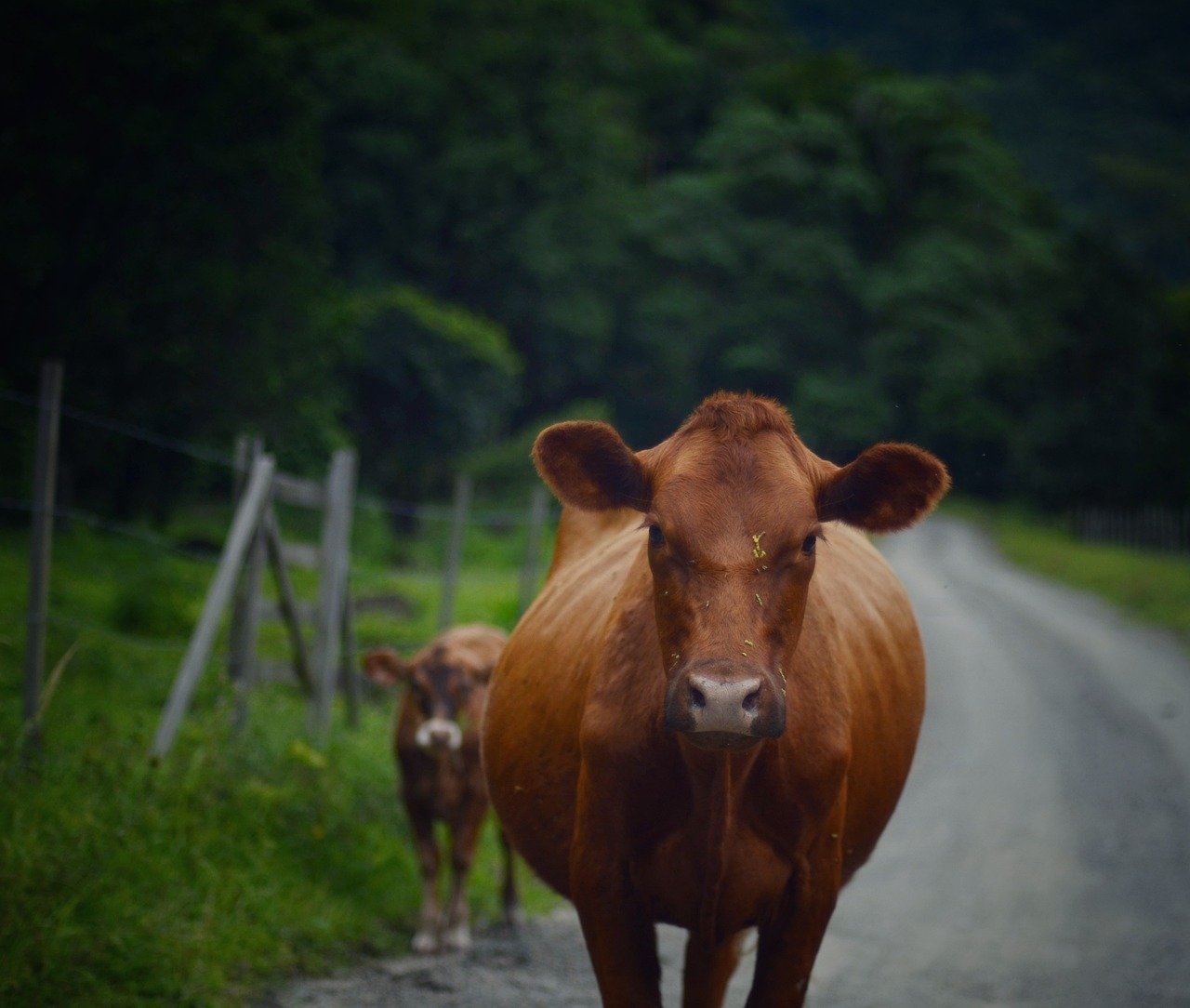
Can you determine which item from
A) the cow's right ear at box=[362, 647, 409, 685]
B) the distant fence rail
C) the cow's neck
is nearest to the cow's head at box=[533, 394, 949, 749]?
the cow's neck

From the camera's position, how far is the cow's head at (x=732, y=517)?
2680 mm

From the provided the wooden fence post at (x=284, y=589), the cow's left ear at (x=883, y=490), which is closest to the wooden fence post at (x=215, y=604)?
the wooden fence post at (x=284, y=589)

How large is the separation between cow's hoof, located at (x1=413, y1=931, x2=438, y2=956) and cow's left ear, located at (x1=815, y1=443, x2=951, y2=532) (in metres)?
3.57

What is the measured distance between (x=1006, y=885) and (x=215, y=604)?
4.63 m

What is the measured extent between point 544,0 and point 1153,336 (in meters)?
23.7

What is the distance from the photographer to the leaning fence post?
18.2ft

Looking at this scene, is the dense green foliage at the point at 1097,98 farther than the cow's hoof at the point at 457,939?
Yes

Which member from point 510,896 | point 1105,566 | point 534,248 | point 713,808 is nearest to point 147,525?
point 510,896

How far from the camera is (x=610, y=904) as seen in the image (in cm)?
331

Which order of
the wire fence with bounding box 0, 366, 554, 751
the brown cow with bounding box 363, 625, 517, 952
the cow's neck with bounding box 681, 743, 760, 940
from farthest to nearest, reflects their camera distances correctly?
the wire fence with bounding box 0, 366, 554, 751 → the brown cow with bounding box 363, 625, 517, 952 → the cow's neck with bounding box 681, 743, 760, 940

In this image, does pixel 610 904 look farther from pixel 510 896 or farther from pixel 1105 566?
pixel 1105 566

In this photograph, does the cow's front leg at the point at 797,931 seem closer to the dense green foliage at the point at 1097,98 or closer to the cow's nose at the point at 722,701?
the cow's nose at the point at 722,701

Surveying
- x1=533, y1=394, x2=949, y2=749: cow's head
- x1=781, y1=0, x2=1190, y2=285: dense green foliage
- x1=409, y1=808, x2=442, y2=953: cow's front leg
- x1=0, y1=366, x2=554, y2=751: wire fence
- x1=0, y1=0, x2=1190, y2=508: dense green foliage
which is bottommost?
x1=409, y1=808, x2=442, y2=953: cow's front leg

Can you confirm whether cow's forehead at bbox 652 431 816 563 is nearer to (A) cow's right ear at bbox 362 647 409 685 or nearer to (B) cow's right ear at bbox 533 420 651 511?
(B) cow's right ear at bbox 533 420 651 511
